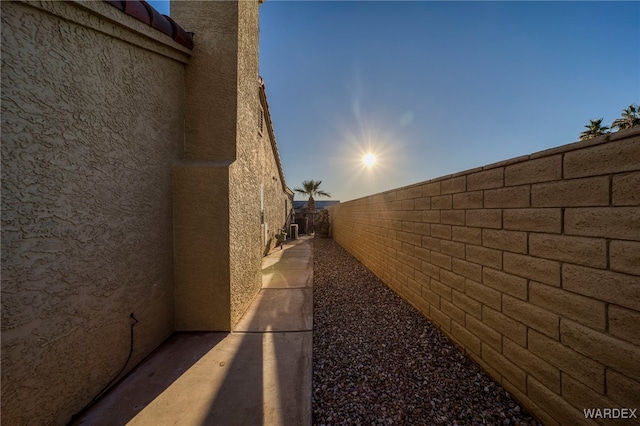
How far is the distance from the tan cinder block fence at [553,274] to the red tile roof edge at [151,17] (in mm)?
4031

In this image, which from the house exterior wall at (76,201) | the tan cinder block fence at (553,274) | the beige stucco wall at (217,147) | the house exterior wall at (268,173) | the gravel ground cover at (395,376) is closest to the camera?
the tan cinder block fence at (553,274)

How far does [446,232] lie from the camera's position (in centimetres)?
306

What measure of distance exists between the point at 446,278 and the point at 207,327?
132 inches

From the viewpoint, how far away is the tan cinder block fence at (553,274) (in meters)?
1.37

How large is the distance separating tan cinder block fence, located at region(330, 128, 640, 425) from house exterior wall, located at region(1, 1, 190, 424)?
378cm

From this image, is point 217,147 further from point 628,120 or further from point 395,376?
point 628,120

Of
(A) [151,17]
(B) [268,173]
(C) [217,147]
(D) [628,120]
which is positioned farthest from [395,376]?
(D) [628,120]

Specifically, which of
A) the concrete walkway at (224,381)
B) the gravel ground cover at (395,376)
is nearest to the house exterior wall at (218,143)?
the concrete walkway at (224,381)

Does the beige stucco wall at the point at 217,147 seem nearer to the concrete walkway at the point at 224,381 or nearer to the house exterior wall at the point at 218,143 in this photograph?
the house exterior wall at the point at 218,143

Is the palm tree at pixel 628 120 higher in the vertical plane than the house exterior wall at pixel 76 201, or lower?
higher

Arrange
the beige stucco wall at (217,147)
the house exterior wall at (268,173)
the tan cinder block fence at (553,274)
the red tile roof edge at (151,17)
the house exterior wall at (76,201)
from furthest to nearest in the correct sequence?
1. the house exterior wall at (268,173)
2. the beige stucco wall at (217,147)
3. the red tile roof edge at (151,17)
4. the house exterior wall at (76,201)
5. the tan cinder block fence at (553,274)

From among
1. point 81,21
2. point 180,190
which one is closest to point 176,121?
point 180,190

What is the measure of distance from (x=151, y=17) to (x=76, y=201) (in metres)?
2.23

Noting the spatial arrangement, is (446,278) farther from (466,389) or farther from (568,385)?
(568,385)
